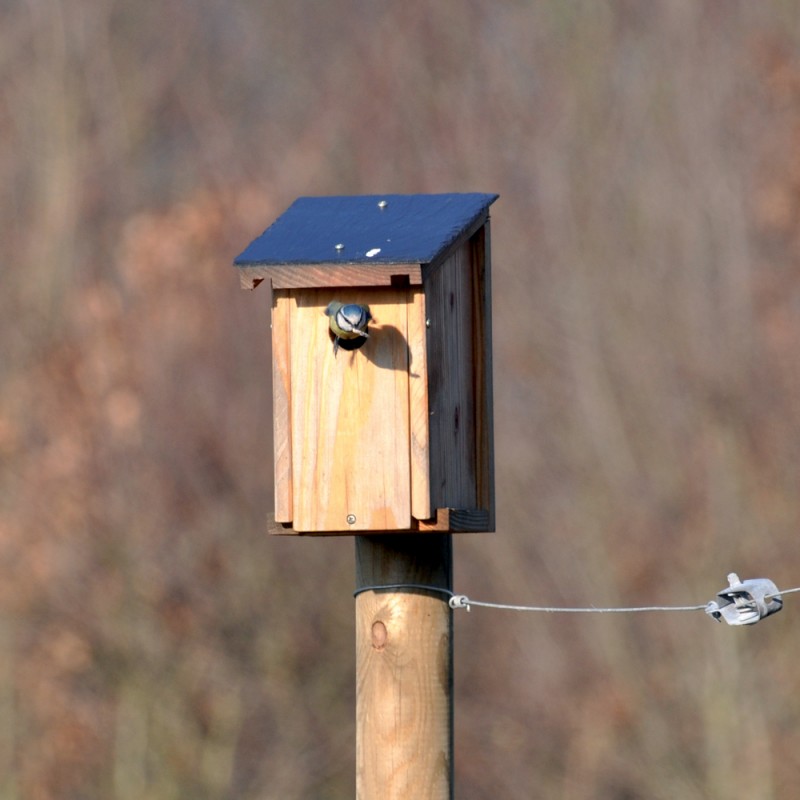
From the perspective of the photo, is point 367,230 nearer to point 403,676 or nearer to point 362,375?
point 362,375

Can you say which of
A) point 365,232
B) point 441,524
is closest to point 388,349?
point 365,232

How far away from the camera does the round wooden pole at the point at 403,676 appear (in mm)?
4336

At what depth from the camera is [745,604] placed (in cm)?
398

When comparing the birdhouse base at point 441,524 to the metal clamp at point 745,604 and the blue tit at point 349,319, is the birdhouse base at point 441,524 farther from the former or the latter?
the metal clamp at point 745,604

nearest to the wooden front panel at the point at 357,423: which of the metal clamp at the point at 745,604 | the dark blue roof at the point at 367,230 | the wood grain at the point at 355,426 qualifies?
the wood grain at the point at 355,426

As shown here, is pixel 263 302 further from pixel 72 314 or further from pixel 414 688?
pixel 414 688

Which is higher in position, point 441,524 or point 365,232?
point 365,232

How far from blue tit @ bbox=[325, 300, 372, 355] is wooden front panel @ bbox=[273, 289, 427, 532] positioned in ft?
0.21

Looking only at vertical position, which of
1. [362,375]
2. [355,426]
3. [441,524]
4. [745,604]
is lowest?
[745,604]

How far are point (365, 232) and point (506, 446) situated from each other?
7845mm

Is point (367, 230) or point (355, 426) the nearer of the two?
point (355, 426)

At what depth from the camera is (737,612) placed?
3973 mm

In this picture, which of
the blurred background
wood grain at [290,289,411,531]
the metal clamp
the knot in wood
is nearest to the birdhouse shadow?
wood grain at [290,289,411,531]

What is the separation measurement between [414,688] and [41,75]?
10.1 m
